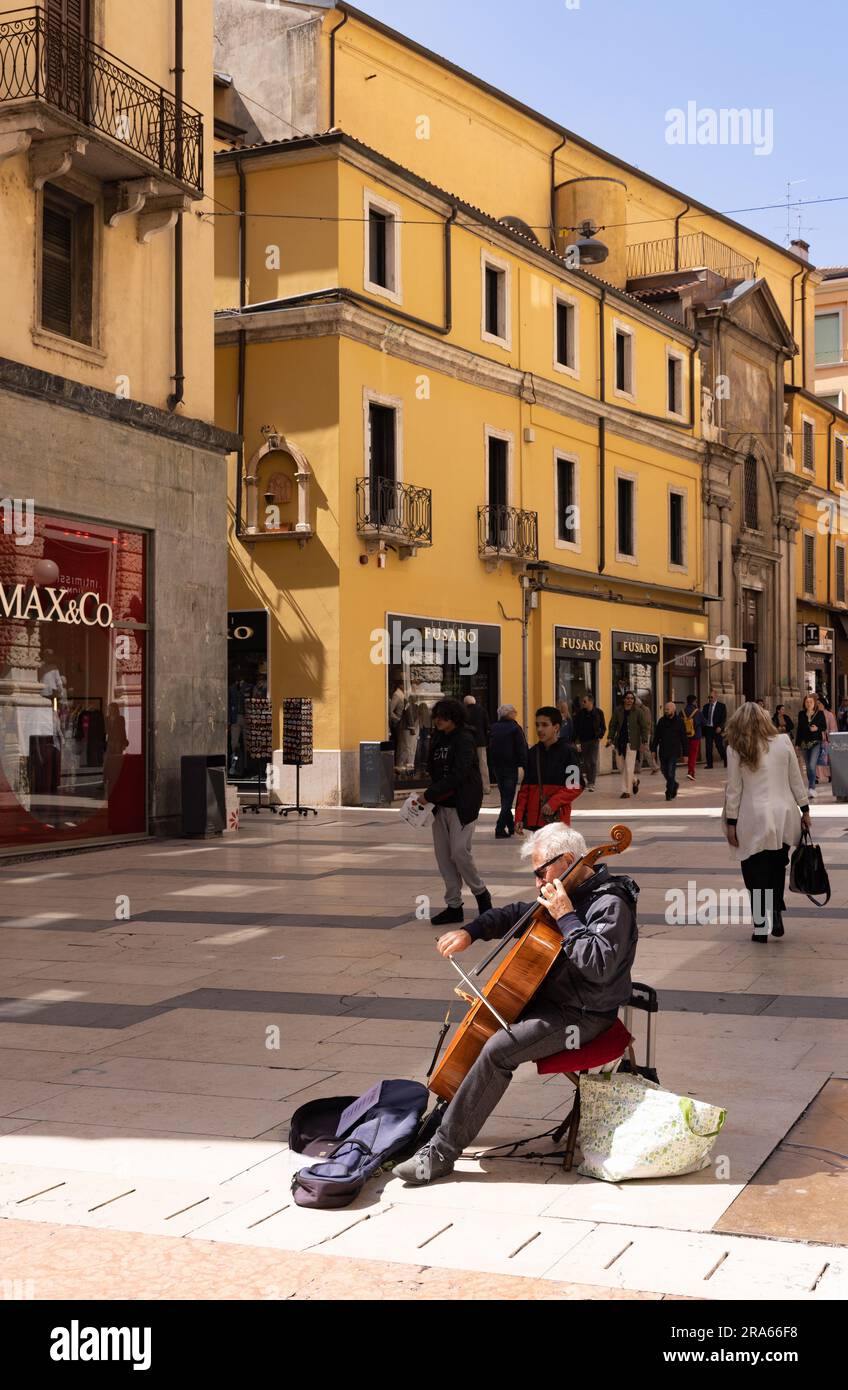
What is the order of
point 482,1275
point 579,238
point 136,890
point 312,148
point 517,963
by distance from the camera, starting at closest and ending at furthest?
point 482,1275 < point 517,963 < point 136,890 < point 312,148 < point 579,238

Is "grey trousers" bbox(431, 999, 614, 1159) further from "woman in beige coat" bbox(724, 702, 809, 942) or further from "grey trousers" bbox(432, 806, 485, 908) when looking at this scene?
"grey trousers" bbox(432, 806, 485, 908)

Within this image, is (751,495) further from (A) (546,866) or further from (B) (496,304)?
(A) (546,866)

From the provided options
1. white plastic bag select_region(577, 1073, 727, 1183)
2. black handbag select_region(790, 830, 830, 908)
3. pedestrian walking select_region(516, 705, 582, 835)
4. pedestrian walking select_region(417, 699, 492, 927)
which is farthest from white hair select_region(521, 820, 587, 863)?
pedestrian walking select_region(516, 705, 582, 835)

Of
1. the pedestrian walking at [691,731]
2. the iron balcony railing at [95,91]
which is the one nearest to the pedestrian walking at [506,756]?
the iron balcony railing at [95,91]

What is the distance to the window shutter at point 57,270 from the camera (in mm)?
16734

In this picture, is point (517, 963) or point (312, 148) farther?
point (312, 148)

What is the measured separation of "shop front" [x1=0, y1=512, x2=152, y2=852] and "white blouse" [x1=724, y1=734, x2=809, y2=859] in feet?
27.5

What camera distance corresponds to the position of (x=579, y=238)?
34.4 m

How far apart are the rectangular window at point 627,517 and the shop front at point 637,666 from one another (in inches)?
77.9

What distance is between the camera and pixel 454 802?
38.2ft

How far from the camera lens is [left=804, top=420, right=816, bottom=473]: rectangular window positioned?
156 ft

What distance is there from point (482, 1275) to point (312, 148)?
22.2m

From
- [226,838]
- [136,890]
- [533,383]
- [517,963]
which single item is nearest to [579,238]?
[533,383]
